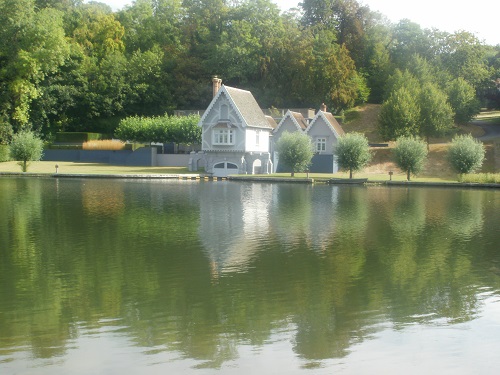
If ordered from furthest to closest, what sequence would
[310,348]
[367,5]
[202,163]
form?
1. [367,5]
2. [202,163]
3. [310,348]

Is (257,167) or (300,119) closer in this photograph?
(257,167)

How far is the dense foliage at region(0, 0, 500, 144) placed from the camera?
74.8 metres

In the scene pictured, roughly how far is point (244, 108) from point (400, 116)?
17.5 m

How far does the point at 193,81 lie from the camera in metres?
85.7

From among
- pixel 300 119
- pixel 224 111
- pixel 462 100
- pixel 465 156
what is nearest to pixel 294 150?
pixel 224 111

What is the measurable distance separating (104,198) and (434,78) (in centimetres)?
5592

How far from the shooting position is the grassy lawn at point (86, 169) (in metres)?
65.2

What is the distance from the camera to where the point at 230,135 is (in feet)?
217

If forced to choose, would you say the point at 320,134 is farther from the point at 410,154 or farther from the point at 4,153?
the point at 4,153

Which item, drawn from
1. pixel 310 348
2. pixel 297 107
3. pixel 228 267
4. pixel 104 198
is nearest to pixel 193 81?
pixel 297 107

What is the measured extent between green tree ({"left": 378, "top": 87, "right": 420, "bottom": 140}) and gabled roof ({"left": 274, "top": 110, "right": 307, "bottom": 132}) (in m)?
8.92

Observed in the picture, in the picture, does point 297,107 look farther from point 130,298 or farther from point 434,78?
point 130,298

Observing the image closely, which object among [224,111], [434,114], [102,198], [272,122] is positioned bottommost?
[102,198]

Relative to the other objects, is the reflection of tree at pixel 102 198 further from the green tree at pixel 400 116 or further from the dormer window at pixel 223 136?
the green tree at pixel 400 116
